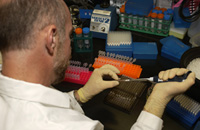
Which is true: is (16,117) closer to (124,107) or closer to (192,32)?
(124,107)

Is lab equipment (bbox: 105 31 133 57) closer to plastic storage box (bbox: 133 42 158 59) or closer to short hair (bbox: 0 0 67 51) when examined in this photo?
plastic storage box (bbox: 133 42 158 59)

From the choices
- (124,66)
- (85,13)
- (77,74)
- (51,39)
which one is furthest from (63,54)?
(85,13)

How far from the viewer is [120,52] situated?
5.06 feet

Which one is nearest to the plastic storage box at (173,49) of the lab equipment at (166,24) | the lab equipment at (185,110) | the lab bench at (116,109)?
the lab bench at (116,109)

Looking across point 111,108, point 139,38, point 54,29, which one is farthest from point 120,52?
point 54,29

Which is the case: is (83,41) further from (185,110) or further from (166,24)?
(185,110)

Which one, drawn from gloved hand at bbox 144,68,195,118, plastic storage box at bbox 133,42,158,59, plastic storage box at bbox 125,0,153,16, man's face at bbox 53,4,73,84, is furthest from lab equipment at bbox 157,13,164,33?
man's face at bbox 53,4,73,84

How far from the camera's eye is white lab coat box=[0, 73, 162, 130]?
730 millimetres

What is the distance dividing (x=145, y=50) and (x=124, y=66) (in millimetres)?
242

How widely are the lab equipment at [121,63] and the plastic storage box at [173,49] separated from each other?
0.90 ft

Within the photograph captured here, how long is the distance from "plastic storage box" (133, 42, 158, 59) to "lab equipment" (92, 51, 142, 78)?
74 mm

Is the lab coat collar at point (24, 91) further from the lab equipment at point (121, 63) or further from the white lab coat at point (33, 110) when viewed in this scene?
the lab equipment at point (121, 63)

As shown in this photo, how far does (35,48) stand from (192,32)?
146 centimetres

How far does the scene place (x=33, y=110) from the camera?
755mm
